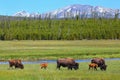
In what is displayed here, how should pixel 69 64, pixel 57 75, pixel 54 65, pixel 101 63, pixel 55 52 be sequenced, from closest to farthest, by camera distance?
pixel 57 75, pixel 101 63, pixel 69 64, pixel 54 65, pixel 55 52

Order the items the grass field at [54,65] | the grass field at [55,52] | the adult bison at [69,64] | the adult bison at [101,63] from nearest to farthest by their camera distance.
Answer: the grass field at [54,65] < the adult bison at [101,63] < the adult bison at [69,64] < the grass field at [55,52]

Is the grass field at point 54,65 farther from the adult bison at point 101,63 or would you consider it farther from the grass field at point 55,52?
the adult bison at point 101,63

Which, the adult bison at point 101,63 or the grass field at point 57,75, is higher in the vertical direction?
the grass field at point 57,75

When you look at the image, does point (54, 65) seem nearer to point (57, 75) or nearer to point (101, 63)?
point (101, 63)

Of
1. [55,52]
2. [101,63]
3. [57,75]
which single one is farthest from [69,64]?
[55,52]

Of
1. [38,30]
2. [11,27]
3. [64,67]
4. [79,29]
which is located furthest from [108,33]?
[64,67]

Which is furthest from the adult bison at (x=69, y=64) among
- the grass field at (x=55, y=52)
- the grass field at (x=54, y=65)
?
the grass field at (x=55, y=52)

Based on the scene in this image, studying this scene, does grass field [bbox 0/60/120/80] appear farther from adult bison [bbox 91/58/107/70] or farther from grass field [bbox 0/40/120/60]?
grass field [bbox 0/40/120/60]


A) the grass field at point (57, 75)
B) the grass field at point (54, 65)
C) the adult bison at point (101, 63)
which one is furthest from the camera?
the adult bison at point (101, 63)

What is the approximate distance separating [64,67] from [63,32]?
457 feet

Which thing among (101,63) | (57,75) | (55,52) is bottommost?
(55,52)

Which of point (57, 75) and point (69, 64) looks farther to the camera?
point (69, 64)

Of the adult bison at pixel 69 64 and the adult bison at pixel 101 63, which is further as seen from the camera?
the adult bison at pixel 69 64

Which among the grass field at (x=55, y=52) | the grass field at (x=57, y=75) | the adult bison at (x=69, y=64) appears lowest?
the grass field at (x=55, y=52)
